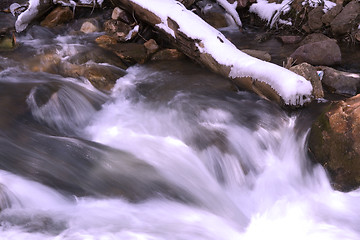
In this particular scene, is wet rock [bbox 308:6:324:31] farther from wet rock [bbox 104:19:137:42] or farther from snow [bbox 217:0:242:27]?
wet rock [bbox 104:19:137:42]

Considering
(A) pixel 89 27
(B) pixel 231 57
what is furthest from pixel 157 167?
(A) pixel 89 27

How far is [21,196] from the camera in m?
2.64

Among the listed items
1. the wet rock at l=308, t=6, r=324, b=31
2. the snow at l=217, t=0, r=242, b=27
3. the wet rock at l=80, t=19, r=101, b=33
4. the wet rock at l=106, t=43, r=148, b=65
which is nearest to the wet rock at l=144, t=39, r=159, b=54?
the wet rock at l=106, t=43, r=148, b=65

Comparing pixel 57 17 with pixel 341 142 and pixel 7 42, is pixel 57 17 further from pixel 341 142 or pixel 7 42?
pixel 341 142

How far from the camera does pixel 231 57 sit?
14.3 feet

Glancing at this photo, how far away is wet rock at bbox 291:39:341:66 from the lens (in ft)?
16.2

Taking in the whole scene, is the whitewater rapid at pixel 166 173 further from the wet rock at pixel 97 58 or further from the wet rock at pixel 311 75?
the wet rock at pixel 97 58

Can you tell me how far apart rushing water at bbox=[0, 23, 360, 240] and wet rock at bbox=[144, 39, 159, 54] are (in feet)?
3.70

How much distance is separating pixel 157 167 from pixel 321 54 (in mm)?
3119

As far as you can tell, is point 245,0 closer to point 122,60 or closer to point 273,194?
point 122,60

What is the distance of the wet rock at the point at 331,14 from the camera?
6102 millimetres

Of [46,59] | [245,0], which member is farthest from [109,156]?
[245,0]

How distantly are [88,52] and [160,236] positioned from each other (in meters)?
3.59

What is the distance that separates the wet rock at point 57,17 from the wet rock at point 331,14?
4832 mm
